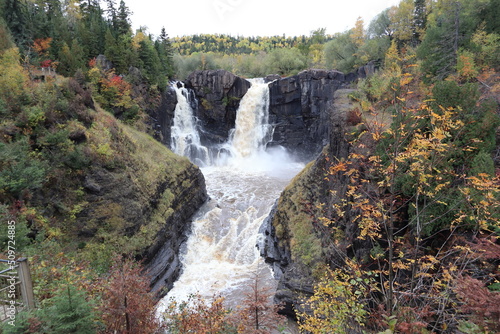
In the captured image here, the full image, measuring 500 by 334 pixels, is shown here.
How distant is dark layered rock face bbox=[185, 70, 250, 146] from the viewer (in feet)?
129

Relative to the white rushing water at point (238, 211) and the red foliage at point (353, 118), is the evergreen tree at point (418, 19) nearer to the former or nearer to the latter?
the white rushing water at point (238, 211)

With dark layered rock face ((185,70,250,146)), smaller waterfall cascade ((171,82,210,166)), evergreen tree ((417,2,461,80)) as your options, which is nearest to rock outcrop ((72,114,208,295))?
smaller waterfall cascade ((171,82,210,166))

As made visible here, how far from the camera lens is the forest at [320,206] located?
17.0 ft

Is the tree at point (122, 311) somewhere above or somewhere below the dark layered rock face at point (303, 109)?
below

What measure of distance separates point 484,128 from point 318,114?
2993 centimetres

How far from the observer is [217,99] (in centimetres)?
3975

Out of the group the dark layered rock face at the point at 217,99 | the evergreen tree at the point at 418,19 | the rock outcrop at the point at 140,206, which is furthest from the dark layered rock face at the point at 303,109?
the rock outcrop at the point at 140,206

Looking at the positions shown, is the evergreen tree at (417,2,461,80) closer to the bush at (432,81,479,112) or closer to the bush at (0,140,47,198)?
the bush at (432,81,479,112)

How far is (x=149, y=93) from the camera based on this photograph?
31625mm

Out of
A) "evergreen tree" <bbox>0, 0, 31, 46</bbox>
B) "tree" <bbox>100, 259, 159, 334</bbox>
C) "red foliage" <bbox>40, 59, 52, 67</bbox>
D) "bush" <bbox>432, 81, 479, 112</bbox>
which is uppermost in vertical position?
"evergreen tree" <bbox>0, 0, 31, 46</bbox>

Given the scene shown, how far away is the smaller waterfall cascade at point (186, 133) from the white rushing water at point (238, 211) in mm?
2190

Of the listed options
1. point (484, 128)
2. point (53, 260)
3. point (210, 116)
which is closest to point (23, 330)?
point (53, 260)

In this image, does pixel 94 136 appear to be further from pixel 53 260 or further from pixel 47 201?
pixel 53 260

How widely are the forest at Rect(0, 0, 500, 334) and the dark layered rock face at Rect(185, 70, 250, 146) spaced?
946cm
